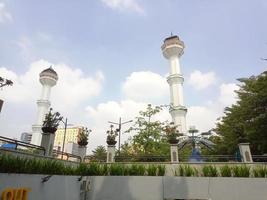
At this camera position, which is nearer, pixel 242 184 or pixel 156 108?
pixel 242 184

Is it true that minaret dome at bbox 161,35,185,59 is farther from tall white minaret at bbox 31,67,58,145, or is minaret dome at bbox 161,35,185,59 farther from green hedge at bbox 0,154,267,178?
green hedge at bbox 0,154,267,178

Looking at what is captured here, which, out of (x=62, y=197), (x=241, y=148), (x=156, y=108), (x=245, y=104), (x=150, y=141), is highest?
(x=156, y=108)

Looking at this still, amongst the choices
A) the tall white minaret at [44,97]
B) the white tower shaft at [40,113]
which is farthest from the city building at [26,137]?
the tall white minaret at [44,97]

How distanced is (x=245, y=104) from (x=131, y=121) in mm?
10088

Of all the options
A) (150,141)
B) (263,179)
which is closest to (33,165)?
(263,179)

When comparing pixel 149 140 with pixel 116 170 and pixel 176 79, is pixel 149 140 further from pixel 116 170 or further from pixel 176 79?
pixel 176 79

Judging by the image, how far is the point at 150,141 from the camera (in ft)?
67.7

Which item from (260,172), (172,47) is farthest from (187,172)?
(172,47)

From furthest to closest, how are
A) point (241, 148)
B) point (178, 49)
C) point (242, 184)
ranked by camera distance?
1. point (178, 49)
2. point (241, 148)
3. point (242, 184)

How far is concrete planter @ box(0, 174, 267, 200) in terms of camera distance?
9.38m

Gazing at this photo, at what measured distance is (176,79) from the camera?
49.8m

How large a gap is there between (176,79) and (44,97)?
3076 centimetres

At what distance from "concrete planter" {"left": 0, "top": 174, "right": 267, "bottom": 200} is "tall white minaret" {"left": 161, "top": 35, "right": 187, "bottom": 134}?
3459 centimetres

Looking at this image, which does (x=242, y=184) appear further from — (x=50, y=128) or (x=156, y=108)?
(x=156, y=108)
